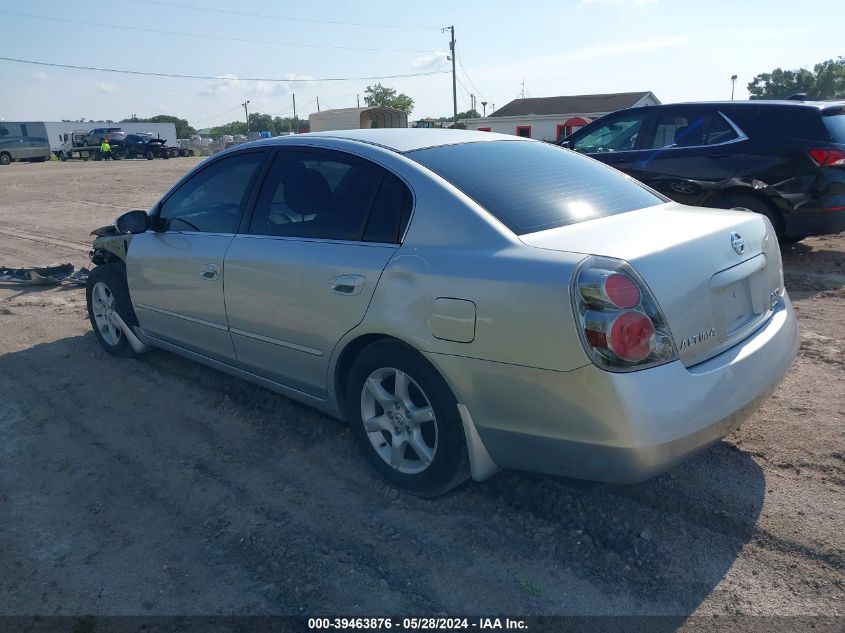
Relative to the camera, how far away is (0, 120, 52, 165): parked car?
43438mm

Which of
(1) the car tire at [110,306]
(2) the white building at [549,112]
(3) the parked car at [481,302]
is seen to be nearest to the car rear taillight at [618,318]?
(3) the parked car at [481,302]

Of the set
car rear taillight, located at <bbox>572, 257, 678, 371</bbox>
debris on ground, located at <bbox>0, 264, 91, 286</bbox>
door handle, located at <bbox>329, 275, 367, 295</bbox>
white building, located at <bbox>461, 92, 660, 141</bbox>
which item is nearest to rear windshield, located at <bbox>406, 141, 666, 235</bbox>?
car rear taillight, located at <bbox>572, 257, 678, 371</bbox>

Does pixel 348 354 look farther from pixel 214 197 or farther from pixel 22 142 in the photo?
pixel 22 142

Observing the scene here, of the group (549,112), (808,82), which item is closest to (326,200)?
(549,112)

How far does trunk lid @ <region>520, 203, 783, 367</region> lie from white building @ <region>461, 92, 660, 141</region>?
108 feet

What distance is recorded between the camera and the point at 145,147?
47.8 m

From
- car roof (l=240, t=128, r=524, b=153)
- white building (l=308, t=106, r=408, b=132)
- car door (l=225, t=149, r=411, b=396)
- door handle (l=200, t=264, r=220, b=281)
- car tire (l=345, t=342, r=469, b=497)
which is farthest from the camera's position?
white building (l=308, t=106, r=408, b=132)

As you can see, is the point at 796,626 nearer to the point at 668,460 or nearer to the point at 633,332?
the point at 668,460

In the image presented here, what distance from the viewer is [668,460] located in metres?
2.55

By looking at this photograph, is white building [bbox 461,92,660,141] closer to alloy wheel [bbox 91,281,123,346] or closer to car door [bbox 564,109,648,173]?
car door [bbox 564,109,648,173]

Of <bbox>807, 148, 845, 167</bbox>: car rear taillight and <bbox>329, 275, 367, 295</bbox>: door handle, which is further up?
<bbox>807, 148, 845, 167</bbox>: car rear taillight

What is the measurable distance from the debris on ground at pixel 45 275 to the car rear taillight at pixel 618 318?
6.67 metres

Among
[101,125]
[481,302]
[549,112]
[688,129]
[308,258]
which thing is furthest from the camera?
[101,125]

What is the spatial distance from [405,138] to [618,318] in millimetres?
1764
